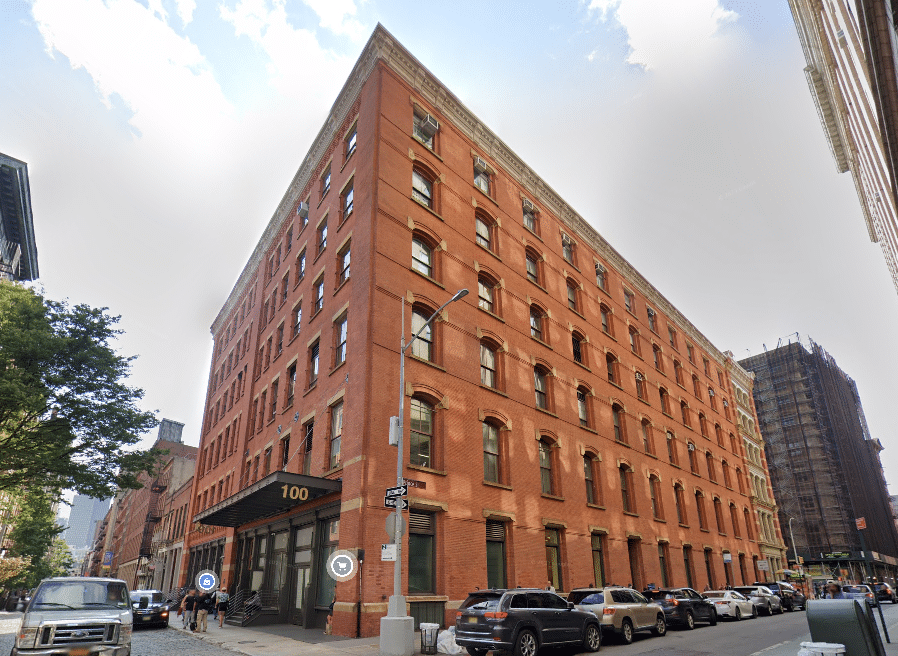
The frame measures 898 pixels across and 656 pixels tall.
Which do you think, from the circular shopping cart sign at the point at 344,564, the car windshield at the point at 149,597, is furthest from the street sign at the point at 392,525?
the car windshield at the point at 149,597

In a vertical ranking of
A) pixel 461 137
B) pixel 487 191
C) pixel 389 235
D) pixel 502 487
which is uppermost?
pixel 461 137

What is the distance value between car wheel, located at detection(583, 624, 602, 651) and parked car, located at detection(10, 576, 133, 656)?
1129 cm

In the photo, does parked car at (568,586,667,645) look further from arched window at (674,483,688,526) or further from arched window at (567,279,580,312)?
arched window at (674,483,688,526)

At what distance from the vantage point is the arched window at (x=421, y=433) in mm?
20438

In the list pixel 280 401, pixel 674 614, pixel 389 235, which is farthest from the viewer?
pixel 280 401

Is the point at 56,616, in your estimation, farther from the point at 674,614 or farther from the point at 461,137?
the point at 461,137

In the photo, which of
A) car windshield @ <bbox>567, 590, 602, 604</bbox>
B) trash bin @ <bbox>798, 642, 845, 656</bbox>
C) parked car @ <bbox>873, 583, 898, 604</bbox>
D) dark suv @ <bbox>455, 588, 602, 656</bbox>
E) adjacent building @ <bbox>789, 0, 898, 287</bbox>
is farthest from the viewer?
parked car @ <bbox>873, 583, 898, 604</bbox>

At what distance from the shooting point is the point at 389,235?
22.8m

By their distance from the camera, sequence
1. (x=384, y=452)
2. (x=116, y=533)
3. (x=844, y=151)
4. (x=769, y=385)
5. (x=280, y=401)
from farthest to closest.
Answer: (x=116, y=533) → (x=769, y=385) → (x=844, y=151) → (x=280, y=401) → (x=384, y=452)

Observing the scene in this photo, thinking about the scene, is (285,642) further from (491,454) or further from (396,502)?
(491,454)

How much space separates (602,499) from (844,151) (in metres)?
29.6

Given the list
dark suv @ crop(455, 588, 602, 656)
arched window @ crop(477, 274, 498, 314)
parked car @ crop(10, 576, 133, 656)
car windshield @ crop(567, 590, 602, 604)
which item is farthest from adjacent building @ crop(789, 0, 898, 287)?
parked car @ crop(10, 576, 133, 656)

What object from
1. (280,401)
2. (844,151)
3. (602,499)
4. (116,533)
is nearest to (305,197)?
(280,401)

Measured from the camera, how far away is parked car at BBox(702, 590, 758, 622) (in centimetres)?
2623
